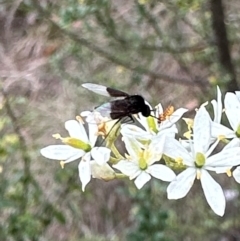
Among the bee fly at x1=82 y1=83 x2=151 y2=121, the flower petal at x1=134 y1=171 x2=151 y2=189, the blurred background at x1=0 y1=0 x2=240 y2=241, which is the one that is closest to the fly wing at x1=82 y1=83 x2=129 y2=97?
the bee fly at x1=82 y1=83 x2=151 y2=121

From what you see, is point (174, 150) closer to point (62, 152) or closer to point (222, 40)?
point (62, 152)

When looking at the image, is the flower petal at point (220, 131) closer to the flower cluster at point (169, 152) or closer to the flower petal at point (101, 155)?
the flower cluster at point (169, 152)

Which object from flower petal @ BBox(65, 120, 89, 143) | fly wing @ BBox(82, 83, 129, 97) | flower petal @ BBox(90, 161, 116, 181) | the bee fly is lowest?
flower petal @ BBox(90, 161, 116, 181)

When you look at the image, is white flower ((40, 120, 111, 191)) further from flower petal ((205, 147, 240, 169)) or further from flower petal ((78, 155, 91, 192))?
flower petal ((205, 147, 240, 169))

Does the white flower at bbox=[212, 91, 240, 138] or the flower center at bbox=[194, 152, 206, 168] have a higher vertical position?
the white flower at bbox=[212, 91, 240, 138]

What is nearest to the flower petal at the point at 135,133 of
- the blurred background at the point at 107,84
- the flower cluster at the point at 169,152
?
the flower cluster at the point at 169,152

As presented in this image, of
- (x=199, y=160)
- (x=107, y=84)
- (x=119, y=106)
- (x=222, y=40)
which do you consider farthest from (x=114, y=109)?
(x=107, y=84)

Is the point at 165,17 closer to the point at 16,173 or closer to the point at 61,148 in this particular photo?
the point at 16,173

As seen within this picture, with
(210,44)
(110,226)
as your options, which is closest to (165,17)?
(210,44)

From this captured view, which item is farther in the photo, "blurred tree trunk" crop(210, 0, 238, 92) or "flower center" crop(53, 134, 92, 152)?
"blurred tree trunk" crop(210, 0, 238, 92)
